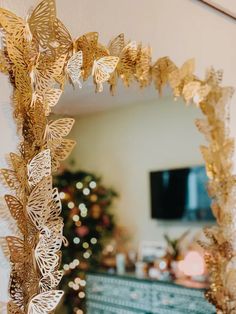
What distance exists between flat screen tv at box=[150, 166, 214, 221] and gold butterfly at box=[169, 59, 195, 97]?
0.45 metres

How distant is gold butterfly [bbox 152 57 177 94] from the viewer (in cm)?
185

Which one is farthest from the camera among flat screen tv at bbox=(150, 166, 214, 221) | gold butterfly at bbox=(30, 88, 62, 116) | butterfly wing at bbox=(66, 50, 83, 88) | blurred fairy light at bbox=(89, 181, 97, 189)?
flat screen tv at bbox=(150, 166, 214, 221)

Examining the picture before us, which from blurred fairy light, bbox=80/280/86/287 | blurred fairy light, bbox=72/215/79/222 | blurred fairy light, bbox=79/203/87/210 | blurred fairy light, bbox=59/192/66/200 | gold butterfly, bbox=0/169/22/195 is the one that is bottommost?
blurred fairy light, bbox=80/280/86/287

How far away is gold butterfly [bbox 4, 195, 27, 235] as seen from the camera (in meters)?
1.30

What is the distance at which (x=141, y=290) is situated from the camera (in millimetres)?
2301

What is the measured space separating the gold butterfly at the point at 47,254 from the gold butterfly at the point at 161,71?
78 centimetres

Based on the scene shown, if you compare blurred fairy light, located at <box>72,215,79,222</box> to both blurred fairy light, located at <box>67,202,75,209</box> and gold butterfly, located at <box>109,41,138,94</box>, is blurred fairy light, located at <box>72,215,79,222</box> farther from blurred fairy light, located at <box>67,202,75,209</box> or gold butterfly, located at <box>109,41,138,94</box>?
gold butterfly, located at <box>109,41,138,94</box>

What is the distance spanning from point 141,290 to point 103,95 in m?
1.07

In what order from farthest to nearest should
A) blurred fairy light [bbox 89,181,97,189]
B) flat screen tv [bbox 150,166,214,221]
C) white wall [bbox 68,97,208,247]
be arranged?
flat screen tv [bbox 150,166,214,221]
white wall [bbox 68,97,208,247]
blurred fairy light [bbox 89,181,97,189]

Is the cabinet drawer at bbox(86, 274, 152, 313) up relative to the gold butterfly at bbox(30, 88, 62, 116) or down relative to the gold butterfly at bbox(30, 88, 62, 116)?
down

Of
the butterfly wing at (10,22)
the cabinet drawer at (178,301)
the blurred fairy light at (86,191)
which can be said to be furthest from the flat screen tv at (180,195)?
the butterfly wing at (10,22)

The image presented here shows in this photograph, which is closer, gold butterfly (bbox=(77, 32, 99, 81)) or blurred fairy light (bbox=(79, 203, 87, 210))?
gold butterfly (bbox=(77, 32, 99, 81))

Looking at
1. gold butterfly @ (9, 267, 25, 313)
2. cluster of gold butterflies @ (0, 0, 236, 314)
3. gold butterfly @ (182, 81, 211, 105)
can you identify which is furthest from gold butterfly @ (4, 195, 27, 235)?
gold butterfly @ (182, 81, 211, 105)

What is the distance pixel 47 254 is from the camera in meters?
1.37
